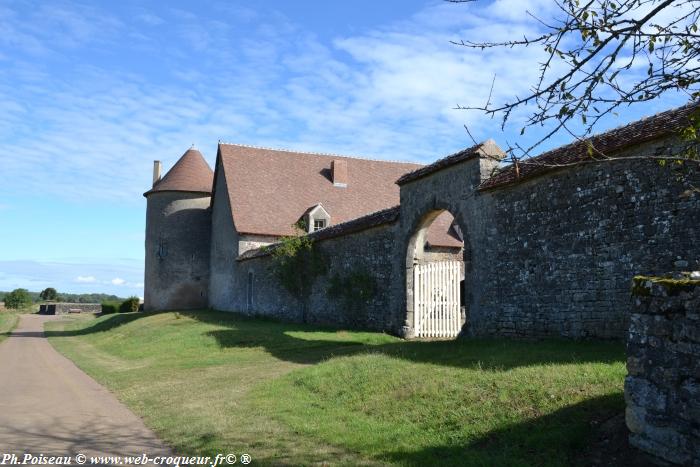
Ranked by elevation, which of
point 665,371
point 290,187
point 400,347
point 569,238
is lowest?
point 400,347

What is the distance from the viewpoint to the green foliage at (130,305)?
44250 millimetres

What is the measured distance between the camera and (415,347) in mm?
12570

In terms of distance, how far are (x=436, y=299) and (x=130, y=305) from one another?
33599 millimetres

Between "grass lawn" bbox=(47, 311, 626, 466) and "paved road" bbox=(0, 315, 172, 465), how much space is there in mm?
327

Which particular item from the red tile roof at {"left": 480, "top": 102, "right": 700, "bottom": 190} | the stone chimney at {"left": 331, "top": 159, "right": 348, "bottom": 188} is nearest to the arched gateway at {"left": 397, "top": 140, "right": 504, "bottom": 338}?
the red tile roof at {"left": 480, "top": 102, "right": 700, "bottom": 190}

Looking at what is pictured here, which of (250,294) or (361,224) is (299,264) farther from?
(250,294)

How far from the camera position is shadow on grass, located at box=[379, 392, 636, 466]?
5.61 metres

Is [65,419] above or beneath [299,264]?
beneath

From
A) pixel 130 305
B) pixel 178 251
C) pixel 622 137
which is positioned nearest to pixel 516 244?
pixel 622 137

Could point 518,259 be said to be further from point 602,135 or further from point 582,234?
point 602,135

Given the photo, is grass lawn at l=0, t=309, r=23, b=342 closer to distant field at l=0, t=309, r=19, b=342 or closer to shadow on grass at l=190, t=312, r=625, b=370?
distant field at l=0, t=309, r=19, b=342

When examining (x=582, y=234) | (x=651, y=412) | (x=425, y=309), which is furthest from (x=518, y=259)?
(x=651, y=412)

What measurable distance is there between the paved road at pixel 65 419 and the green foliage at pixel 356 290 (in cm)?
800

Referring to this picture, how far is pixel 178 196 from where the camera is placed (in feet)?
121
